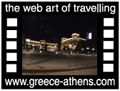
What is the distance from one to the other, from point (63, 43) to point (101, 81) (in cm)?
9562

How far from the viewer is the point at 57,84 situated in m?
8.55

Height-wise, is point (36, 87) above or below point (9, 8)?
below

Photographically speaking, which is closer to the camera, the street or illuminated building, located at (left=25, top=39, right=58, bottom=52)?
the street

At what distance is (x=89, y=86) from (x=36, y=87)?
2.47 m

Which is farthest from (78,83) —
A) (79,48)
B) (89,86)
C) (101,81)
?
(79,48)

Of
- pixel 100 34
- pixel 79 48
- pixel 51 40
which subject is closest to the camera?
pixel 100 34

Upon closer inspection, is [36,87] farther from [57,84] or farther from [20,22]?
[20,22]

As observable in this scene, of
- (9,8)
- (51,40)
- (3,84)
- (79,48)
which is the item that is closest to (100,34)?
(9,8)

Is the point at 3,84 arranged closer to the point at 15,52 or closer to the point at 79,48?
the point at 15,52

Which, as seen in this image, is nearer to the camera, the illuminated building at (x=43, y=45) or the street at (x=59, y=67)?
the street at (x=59, y=67)

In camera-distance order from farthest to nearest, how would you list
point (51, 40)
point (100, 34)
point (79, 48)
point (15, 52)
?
1. point (51, 40)
2. point (79, 48)
3. point (100, 34)
4. point (15, 52)

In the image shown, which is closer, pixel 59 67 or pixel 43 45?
pixel 59 67

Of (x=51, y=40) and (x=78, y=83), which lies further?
(x=51, y=40)

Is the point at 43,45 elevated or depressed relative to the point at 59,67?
elevated
